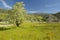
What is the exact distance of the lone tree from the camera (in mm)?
53219

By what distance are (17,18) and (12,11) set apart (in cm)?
357

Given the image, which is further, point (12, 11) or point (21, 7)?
point (21, 7)

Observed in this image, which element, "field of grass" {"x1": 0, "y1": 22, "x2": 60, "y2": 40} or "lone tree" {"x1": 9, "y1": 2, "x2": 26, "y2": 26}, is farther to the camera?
"lone tree" {"x1": 9, "y1": 2, "x2": 26, "y2": 26}

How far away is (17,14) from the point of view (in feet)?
179

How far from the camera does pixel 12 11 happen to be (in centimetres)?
5509

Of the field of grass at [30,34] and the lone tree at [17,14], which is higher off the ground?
the lone tree at [17,14]

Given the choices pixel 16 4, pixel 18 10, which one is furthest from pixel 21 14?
pixel 16 4

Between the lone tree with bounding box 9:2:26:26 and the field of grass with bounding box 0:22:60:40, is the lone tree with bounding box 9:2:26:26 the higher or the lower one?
the higher one

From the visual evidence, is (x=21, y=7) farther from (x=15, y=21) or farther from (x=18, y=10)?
(x=15, y=21)

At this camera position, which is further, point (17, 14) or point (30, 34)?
point (17, 14)

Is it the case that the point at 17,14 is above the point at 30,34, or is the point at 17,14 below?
above

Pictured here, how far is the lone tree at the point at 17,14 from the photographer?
53219mm

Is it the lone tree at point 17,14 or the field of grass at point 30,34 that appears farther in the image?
the lone tree at point 17,14

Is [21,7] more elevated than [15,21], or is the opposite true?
[21,7]
